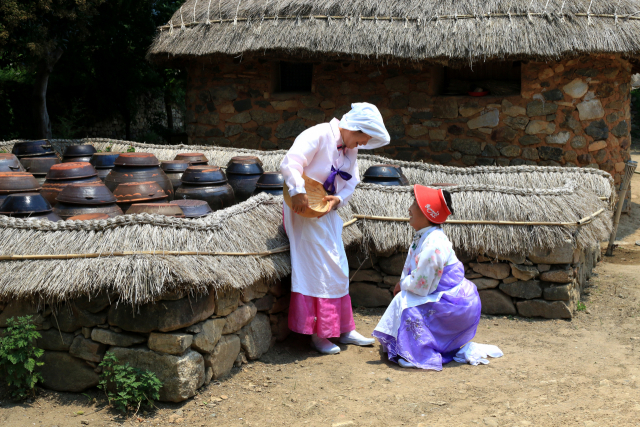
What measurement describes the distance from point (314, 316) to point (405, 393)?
81 cm

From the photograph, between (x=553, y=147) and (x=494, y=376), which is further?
(x=553, y=147)

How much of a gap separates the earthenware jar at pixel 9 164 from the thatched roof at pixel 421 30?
3.18 m

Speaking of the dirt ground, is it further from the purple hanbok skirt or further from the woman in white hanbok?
the woman in white hanbok

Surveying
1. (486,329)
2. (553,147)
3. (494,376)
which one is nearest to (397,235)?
(486,329)

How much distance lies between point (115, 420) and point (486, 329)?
8.45 ft

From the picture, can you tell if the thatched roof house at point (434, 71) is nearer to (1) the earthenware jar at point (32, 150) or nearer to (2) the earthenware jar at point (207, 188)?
(1) the earthenware jar at point (32, 150)

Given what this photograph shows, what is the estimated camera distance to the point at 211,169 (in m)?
4.49

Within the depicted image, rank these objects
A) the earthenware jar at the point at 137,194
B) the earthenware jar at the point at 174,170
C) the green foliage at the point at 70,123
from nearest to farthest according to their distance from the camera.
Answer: the earthenware jar at the point at 137,194, the earthenware jar at the point at 174,170, the green foliage at the point at 70,123

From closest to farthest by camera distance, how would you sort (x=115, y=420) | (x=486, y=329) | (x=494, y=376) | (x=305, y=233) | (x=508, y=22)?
(x=115, y=420), (x=494, y=376), (x=305, y=233), (x=486, y=329), (x=508, y=22)

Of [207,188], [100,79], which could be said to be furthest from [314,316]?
[100,79]

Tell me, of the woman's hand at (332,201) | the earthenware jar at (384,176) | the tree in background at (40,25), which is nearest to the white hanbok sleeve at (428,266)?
the woman's hand at (332,201)

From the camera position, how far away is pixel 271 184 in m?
4.34

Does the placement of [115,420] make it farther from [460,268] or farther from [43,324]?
[460,268]

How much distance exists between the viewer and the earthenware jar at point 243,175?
478cm
